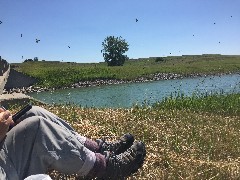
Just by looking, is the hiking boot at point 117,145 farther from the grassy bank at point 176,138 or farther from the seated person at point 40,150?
the seated person at point 40,150

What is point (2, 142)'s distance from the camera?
4.12m

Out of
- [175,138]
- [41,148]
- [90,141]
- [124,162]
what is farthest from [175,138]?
[41,148]

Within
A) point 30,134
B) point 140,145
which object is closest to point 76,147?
point 30,134

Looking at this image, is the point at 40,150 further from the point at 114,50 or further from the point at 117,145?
the point at 114,50

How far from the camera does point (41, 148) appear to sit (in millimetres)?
4180

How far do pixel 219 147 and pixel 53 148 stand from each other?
3.76m

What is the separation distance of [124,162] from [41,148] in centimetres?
126

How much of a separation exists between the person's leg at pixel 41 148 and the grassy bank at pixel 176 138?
1426 millimetres

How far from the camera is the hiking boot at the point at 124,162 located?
16.0 ft

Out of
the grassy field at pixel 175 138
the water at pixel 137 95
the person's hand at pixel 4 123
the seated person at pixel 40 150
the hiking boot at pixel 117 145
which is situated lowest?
the water at pixel 137 95

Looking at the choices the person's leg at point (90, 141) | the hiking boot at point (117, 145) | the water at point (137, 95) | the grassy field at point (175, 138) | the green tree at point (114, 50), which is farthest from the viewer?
the green tree at point (114, 50)

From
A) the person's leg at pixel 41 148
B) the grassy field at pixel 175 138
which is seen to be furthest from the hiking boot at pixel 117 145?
the person's leg at pixel 41 148

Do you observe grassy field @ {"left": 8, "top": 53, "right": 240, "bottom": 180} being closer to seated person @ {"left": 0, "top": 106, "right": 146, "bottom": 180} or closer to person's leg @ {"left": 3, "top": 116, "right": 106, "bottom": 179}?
seated person @ {"left": 0, "top": 106, "right": 146, "bottom": 180}

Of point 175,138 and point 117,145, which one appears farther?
point 175,138
